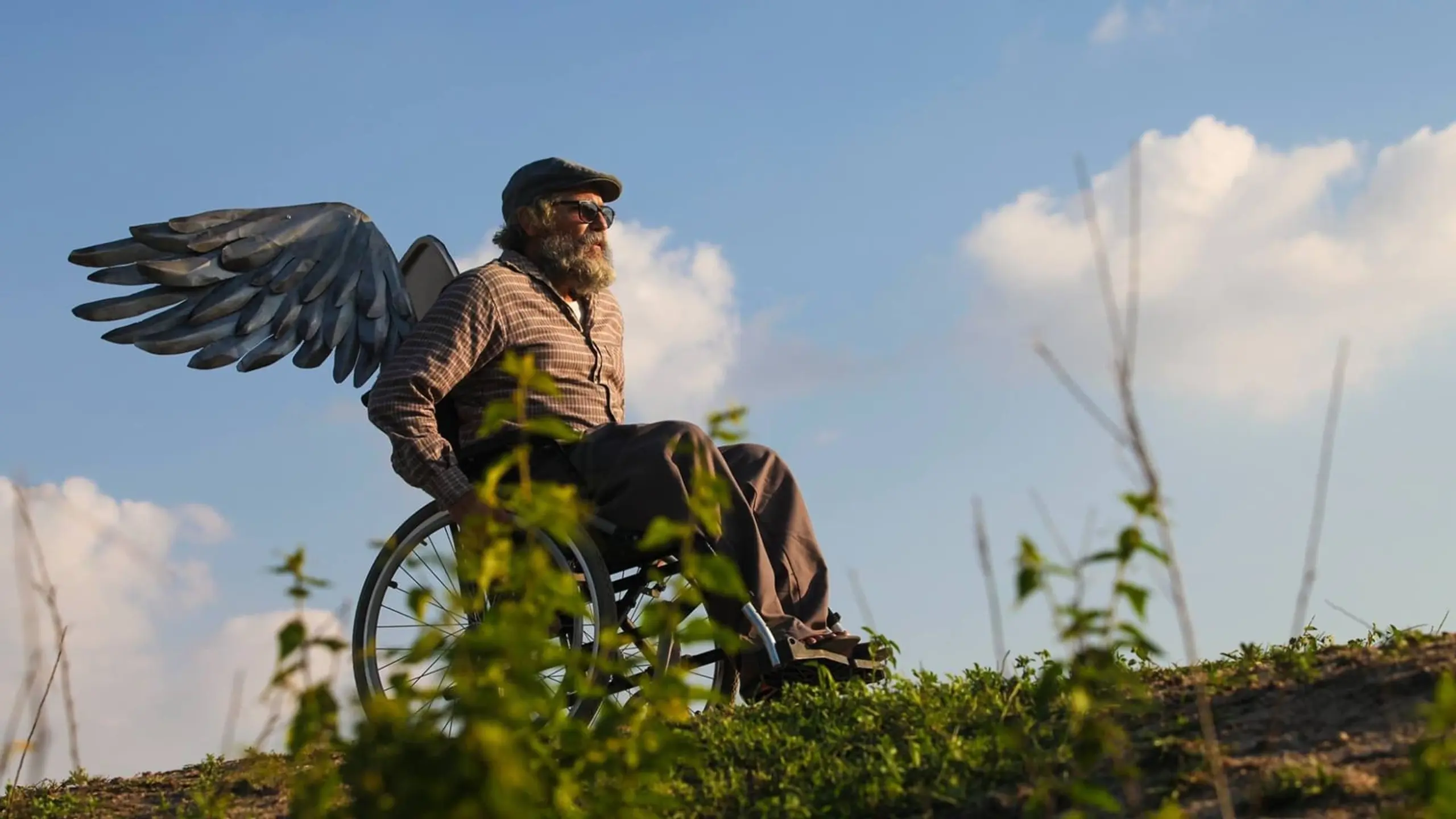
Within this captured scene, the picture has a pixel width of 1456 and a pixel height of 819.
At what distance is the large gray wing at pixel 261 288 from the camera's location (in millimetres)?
5133

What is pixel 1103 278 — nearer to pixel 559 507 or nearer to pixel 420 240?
pixel 559 507

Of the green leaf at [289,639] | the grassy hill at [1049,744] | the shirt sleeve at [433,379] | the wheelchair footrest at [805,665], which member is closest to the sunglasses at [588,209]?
the shirt sleeve at [433,379]

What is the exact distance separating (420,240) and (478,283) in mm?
639

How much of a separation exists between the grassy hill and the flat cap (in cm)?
199

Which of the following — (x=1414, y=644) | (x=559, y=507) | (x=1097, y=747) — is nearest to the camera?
(x=559, y=507)

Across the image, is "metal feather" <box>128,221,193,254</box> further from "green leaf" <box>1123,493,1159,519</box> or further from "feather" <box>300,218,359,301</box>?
"green leaf" <box>1123,493,1159,519</box>

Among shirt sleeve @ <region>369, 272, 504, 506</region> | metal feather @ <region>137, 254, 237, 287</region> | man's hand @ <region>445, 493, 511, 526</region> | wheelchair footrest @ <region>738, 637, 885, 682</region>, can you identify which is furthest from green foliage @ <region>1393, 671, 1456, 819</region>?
metal feather @ <region>137, 254, 237, 287</region>

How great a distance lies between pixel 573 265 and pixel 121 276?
1468 millimetres

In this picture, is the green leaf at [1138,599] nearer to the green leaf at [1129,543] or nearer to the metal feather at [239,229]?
the green leaf at [1129,543]

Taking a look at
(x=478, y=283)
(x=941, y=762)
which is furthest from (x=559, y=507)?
(x=478, y=283)

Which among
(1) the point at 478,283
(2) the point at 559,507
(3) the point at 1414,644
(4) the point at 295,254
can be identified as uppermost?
(4) the point at 295,254

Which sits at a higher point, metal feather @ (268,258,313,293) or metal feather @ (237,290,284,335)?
metal feather @ (268,258,313,293)

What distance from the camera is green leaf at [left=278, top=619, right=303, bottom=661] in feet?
7.20

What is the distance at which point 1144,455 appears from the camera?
2439 millimetres
